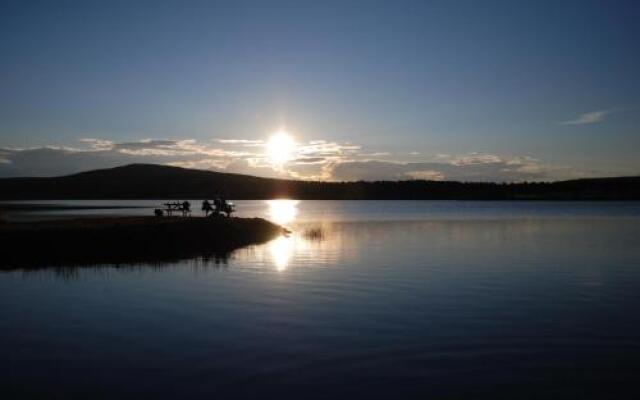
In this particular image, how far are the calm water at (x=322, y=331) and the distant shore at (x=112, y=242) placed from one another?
3.85 meters

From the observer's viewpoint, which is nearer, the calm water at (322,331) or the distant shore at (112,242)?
the calm water at (322,331)

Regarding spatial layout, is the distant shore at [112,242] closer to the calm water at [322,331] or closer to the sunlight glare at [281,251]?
the sunlight glare at [281,251]

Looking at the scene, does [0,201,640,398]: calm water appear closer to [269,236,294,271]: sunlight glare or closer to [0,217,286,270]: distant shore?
[269,236,294,271]: sunlight glare

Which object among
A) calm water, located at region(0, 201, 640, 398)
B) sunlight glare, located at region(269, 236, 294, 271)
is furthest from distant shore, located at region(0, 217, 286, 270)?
calm water, located at region(0, 201, 640, 398)

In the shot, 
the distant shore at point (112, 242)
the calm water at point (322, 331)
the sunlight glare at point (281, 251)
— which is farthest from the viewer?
the sunlight glare at point (281, 251)

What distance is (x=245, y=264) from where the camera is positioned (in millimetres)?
33750

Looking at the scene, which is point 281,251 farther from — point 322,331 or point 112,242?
point 322,331

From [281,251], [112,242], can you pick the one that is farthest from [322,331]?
[281,251]

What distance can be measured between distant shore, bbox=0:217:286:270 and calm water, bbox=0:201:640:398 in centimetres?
385

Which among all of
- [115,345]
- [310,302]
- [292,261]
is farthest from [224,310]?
[292,261]

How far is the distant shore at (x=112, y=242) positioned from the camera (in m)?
33.3

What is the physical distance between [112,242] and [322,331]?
23.6m

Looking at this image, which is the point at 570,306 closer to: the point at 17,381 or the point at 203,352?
the point at 203,352

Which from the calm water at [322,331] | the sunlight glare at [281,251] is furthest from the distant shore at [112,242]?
the calm water at [322,331]
